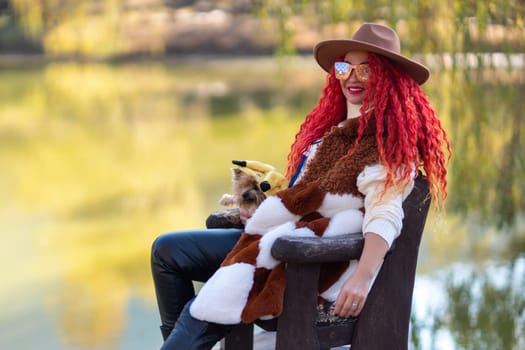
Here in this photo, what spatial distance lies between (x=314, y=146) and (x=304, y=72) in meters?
11.2

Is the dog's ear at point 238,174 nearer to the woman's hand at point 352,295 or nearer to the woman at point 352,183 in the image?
the woman at point 352,183

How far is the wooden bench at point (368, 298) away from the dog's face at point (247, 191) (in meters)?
0.33

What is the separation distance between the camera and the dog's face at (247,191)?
2193mm

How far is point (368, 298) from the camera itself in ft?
6.39

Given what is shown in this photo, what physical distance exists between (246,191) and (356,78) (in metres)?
0.38

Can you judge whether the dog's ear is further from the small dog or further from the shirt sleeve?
the shirt sleeve

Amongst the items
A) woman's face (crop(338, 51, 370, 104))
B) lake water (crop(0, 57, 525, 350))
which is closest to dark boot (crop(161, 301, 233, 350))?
woman's face (crop(338, 51, 370, 104))

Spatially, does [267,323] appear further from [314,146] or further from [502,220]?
[502,220]

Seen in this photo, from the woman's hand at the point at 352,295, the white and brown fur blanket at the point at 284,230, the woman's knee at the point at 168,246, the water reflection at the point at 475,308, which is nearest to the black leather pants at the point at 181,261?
the woman's knee at the point at 168,246

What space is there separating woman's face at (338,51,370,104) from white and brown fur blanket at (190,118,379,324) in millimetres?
70

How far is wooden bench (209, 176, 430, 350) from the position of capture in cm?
185

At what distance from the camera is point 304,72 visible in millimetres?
13219

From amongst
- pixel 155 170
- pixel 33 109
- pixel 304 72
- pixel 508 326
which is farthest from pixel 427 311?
pixel 304 72

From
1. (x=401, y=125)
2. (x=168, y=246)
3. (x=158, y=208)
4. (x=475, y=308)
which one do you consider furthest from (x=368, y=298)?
(x=158, y=208)
